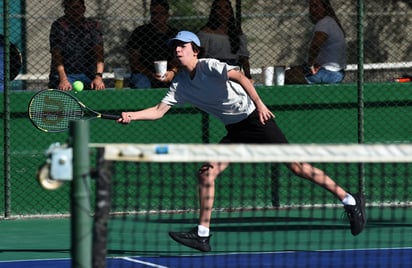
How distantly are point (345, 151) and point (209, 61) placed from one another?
323cm

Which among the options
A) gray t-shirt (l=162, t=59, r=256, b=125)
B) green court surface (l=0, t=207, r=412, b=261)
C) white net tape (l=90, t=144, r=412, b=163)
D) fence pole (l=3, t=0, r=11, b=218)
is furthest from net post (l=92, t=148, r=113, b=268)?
fence pole (l=3, t=0, r=11, b=218)

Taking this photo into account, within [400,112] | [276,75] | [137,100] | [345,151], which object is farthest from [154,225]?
[345,151]

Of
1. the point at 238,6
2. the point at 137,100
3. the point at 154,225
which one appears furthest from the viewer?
the point at 238,6

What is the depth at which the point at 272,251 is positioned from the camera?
8414 millimetres

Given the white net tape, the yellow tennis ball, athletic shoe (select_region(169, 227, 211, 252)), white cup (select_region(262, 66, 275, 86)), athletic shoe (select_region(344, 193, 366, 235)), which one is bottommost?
athletic shoe (select_region(169, 227, 211, 252))

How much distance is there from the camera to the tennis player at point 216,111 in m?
8.32

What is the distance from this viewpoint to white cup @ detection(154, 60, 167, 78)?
1033 cm

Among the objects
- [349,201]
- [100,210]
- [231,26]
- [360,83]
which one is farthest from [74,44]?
[100,210]

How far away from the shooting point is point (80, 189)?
15.0 feet

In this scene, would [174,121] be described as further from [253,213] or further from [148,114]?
[148,114]

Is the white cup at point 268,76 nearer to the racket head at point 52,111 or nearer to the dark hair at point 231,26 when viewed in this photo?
the dark hair at point 231,26

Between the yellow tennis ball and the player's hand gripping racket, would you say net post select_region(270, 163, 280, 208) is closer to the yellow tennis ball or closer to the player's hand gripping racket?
the yellow tennis ball

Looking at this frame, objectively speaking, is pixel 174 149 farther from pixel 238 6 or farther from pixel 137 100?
pixel 238 6

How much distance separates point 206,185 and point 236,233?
4.22ft
